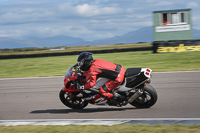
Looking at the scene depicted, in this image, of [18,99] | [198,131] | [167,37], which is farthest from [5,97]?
[167,37]

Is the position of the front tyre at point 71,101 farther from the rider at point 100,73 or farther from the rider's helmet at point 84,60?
the rider's helmet at point 84,60

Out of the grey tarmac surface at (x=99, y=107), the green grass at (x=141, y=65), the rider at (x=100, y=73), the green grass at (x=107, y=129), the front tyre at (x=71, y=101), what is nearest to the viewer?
the green grass at (x=107, y=129)

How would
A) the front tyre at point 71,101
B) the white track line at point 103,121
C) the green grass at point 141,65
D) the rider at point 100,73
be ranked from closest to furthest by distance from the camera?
the white track line at point 103,121, the rider at point 100,73, the front tyre at point 71,101, the green grass at point 141,65

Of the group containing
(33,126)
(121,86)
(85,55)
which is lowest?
(33,126)

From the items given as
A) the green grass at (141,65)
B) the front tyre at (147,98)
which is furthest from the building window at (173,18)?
the front tyre at (147,98)

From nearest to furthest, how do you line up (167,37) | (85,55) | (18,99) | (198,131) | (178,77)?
(198,131) < (85,55) < (18,99) < (178,77) < (167,37)

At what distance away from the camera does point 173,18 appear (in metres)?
27.2

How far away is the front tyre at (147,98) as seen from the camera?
649cm

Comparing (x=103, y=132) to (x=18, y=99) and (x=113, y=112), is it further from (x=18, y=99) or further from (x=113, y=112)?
(x=18, y=99)

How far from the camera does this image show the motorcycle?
6414 millimetres

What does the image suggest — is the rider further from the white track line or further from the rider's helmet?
the white track line

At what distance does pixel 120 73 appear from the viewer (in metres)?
6.55

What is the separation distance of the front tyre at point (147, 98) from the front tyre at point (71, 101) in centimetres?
122

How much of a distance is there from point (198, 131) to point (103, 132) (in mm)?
1480
